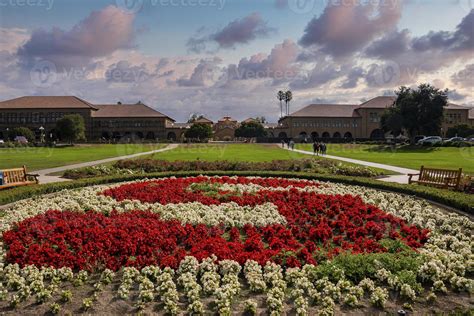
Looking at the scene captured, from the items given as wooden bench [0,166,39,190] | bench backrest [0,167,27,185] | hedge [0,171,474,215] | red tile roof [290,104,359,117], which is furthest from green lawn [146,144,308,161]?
red tile roof [290,104,359,117]

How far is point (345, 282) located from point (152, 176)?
1231 cm

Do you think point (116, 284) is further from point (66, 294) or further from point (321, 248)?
point (321, 248)


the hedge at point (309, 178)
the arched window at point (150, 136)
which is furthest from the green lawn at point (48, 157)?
the arched window at point (150, 136)

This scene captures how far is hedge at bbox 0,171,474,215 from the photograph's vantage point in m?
10.2

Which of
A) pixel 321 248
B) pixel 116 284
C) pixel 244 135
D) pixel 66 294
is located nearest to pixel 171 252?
pixel 116 284

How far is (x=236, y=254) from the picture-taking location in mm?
5875

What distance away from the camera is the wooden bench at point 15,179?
1279 centimetres

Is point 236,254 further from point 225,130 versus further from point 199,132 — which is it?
point 225,130

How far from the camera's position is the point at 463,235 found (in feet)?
24.0

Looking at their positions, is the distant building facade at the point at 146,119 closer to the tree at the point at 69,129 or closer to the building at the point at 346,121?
the building at the point at 346,121

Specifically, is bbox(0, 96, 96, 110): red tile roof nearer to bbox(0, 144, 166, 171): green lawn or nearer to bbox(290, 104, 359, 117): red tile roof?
bbox(290, 104, 359, 117): red tile roof

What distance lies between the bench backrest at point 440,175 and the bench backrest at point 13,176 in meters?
Result: 13.7

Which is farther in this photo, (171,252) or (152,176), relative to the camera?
(152,176)

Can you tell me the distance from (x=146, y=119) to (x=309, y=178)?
76.9 metres
